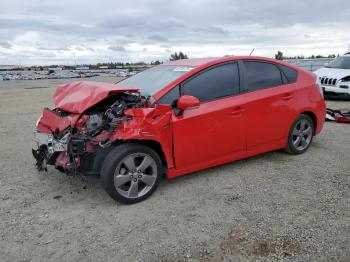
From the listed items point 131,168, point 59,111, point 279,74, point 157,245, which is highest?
point 279,74

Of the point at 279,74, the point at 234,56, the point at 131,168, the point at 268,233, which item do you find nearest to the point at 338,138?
the point at 279,74

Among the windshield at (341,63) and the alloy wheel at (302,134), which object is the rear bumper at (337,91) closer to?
the windshield at (341,63)

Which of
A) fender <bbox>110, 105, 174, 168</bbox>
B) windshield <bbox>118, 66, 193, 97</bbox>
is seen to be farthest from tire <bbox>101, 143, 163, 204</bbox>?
windshield <bbox>118, 66, 193, 97</bbox>

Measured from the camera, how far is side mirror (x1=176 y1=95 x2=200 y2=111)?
162 inches

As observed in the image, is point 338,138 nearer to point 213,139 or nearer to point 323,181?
point 323,181

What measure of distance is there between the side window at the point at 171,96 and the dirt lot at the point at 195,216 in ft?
3.67

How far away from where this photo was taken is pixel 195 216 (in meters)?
3.74

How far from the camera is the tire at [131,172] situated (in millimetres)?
3892

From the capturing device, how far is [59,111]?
15.0 feet

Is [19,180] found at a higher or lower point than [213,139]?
lower

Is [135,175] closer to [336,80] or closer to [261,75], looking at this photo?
[261,75]

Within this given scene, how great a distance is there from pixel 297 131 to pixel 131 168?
295 centimetres

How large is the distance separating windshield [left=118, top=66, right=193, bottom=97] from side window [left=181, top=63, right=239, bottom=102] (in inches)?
8.1

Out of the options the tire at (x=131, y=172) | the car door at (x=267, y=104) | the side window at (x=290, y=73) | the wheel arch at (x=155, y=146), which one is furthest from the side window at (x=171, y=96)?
the side window at (x=290, y=73)
